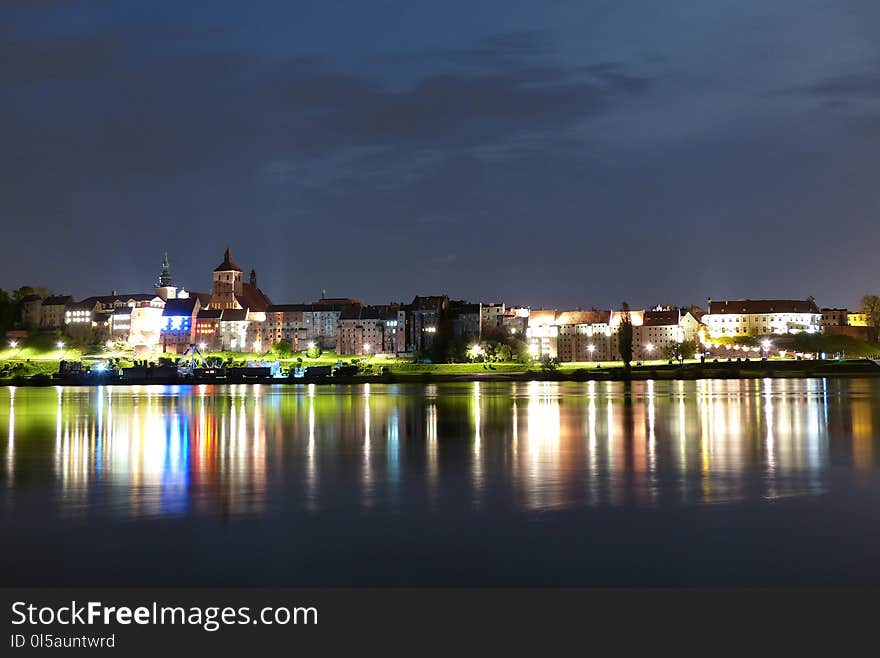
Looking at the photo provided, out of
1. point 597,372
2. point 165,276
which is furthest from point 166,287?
point 597,372

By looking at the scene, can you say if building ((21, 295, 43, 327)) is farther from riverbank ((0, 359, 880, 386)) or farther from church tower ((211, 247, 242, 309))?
riverbank ((0, 359, 880, 386))

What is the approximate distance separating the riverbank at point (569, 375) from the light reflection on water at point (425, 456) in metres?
34.6

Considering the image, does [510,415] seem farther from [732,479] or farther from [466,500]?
[466,500]

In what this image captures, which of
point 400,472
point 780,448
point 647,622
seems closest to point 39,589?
point 647,622

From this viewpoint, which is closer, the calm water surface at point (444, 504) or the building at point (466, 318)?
the calm water surface at point (444, 504)

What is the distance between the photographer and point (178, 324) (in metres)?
119

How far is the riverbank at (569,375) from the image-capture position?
6888 cm

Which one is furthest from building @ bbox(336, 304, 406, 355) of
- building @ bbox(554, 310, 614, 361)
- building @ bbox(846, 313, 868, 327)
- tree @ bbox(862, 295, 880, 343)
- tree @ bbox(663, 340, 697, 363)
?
building @ bbox(846, 313, 868, 327)

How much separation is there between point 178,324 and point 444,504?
111986 mm

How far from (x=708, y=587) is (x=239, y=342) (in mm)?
112933

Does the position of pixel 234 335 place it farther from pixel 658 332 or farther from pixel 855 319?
pixel 855 319

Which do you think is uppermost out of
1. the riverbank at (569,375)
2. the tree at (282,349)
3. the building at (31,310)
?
the building at (31,310)

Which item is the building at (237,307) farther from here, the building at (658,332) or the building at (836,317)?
the building at (836,317)

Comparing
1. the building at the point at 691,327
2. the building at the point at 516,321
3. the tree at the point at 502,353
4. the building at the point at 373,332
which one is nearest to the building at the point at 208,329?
the building at the point at 373,332
